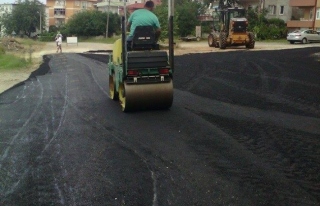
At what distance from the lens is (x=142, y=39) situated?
9266 millimetres

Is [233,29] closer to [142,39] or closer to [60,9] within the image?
[142,39]

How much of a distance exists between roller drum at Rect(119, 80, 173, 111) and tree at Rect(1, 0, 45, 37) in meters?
75.6

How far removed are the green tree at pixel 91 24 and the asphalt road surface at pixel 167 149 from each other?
56.5 meters

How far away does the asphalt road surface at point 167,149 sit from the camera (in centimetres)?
496

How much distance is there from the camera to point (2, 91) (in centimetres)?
1370

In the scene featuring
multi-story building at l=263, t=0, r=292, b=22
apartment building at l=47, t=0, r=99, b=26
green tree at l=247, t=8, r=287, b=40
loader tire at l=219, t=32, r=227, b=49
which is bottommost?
loader tire at l=219, t=32, r=227, b=49

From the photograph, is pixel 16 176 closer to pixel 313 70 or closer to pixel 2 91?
pixel 2 91

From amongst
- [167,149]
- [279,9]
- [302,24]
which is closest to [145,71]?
[167,149]

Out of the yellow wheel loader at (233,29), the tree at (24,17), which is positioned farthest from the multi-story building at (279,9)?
the tree at (24,17)

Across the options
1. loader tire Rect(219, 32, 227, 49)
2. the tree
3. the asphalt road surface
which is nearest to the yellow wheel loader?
loader tire Rect(219, 32, 227, 49)

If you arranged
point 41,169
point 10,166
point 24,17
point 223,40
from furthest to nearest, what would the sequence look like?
point 24,17
point 223,40
point 10,166
point 41,169

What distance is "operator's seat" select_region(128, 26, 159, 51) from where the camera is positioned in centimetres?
922

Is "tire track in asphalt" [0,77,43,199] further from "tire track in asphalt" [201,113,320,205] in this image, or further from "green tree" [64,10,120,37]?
"green tree" [64,10,120,37]

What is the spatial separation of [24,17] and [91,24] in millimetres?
18589
